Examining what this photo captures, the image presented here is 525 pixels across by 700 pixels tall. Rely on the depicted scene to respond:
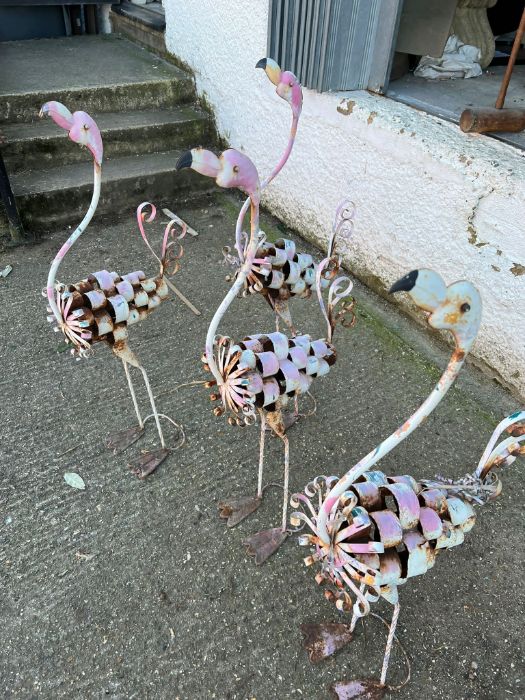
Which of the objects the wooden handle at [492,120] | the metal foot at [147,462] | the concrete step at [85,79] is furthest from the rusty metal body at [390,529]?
the concrete step at [85,79]

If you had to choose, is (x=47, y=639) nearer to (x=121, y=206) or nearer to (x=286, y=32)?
(x=121, y=206)

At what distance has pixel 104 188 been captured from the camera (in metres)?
4.27

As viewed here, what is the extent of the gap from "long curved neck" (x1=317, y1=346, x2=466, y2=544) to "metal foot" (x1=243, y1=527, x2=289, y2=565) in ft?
2.28

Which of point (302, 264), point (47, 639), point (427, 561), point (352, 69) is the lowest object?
point (47, 639)

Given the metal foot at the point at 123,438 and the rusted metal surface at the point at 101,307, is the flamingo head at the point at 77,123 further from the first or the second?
the metal foot at the point at 123,438

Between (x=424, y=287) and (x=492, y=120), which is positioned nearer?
(x=424, y=287)

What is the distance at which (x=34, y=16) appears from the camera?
5801 millimetres

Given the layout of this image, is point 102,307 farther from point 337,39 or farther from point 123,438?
point 337,39

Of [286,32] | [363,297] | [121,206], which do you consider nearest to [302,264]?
[363,297]

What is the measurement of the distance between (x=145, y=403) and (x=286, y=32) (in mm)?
2647

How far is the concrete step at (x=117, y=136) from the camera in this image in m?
4.24

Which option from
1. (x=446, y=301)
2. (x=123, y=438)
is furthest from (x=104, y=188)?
(x=446, y=301)

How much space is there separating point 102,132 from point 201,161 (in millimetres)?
3552

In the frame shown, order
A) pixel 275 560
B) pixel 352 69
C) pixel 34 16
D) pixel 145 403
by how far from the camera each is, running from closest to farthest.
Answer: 1. pixel 275 560
2. pixel 145 403
3. pixel 352 69
4. pixel 34 16
